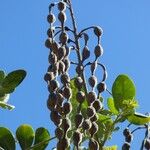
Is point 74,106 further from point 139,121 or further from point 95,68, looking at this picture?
point 95,68

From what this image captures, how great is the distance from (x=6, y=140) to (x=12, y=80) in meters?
0.25

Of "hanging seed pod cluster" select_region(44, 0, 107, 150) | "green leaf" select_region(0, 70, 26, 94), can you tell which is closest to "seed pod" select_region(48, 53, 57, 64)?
"hanging seed pod cluster" select_region(44, 0, 107, 150)

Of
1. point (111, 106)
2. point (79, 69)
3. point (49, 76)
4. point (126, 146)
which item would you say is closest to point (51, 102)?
point (49, 76)

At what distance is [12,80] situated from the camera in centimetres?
226

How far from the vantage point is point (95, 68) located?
1.78 metres

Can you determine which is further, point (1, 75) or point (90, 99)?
point (1, 75)

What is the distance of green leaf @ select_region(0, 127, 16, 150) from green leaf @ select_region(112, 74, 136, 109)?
45cm

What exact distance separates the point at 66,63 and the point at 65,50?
42mm

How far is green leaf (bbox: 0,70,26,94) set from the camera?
2.24 metres

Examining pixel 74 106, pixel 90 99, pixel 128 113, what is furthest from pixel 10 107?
pixel 90 99

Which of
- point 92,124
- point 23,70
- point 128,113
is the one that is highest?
point 23,70

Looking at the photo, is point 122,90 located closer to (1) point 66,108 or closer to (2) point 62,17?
(2) point 62,17

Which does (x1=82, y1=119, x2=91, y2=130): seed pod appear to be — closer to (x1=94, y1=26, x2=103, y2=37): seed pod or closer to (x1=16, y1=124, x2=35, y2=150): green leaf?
(x1=94, y1=26, x2=103, y2=37): seed pod

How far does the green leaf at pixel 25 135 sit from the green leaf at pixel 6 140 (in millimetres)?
54
